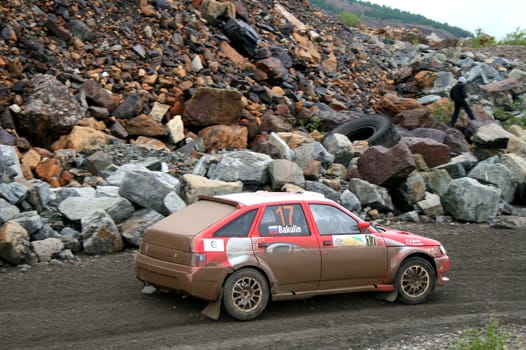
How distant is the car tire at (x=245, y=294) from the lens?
7.57 meters

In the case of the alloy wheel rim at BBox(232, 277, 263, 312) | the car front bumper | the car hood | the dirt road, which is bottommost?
the dirt road

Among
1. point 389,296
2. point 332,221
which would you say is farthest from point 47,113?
point 389,296

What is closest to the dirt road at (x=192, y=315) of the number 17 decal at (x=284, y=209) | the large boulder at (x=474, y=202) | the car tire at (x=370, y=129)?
the number 17 decal at (x=284, y=209)

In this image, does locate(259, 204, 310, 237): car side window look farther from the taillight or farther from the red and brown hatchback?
the taillight

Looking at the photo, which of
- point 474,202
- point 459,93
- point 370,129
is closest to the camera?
point 474,202

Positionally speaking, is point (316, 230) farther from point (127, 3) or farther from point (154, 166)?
point (127, 3)

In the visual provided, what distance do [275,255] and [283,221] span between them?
1.54 ft

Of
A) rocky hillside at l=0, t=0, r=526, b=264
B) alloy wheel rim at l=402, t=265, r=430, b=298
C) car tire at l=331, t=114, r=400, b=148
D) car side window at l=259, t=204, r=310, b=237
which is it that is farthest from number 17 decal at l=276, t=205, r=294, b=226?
car tire at l=331, t=114, r=400, b=148

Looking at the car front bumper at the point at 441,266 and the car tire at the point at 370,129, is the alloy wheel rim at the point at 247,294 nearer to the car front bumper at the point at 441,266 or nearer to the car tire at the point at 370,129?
the car front bumper at the point at 441,266

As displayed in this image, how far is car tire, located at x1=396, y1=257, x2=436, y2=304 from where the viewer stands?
28.7ft

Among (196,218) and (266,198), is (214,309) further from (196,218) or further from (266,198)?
(266,198)

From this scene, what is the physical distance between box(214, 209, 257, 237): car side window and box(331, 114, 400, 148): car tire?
1042 centimetres

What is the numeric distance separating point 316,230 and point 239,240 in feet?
3.53

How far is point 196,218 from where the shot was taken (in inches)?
319
